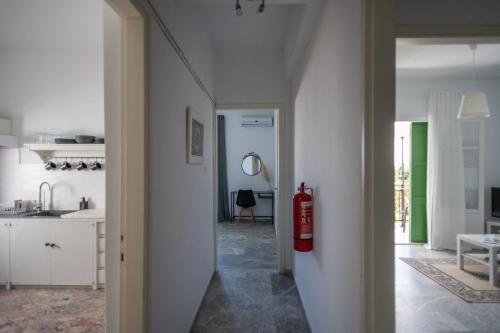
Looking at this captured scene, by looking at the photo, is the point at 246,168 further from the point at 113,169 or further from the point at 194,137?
the point at 113,169

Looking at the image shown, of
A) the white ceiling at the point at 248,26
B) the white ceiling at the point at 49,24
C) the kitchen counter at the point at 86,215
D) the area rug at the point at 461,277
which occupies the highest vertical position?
the white ceiling at the point at 248,26

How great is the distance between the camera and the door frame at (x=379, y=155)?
1029 mm

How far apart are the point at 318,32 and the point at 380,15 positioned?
996 millimetres

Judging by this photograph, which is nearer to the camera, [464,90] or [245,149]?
[464,90]

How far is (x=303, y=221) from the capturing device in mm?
2096

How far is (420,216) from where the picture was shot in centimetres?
470

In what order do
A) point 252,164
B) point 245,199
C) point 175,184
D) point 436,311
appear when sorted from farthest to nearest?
point 252,164
point 245,199
point 436,311
point 175,184

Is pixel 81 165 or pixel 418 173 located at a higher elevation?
pixel 81 165

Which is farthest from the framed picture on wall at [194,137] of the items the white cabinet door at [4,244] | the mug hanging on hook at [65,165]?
the white cabinet door at [4,244]

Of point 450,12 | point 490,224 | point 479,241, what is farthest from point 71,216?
point 490,224

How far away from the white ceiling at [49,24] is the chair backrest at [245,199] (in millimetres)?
4191

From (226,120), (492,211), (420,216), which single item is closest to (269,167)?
(226,120)

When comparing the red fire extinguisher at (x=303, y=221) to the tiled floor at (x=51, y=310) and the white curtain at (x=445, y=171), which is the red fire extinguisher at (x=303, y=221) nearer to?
the tiled floor at (x=51, y=310)

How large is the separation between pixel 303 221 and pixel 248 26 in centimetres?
216
